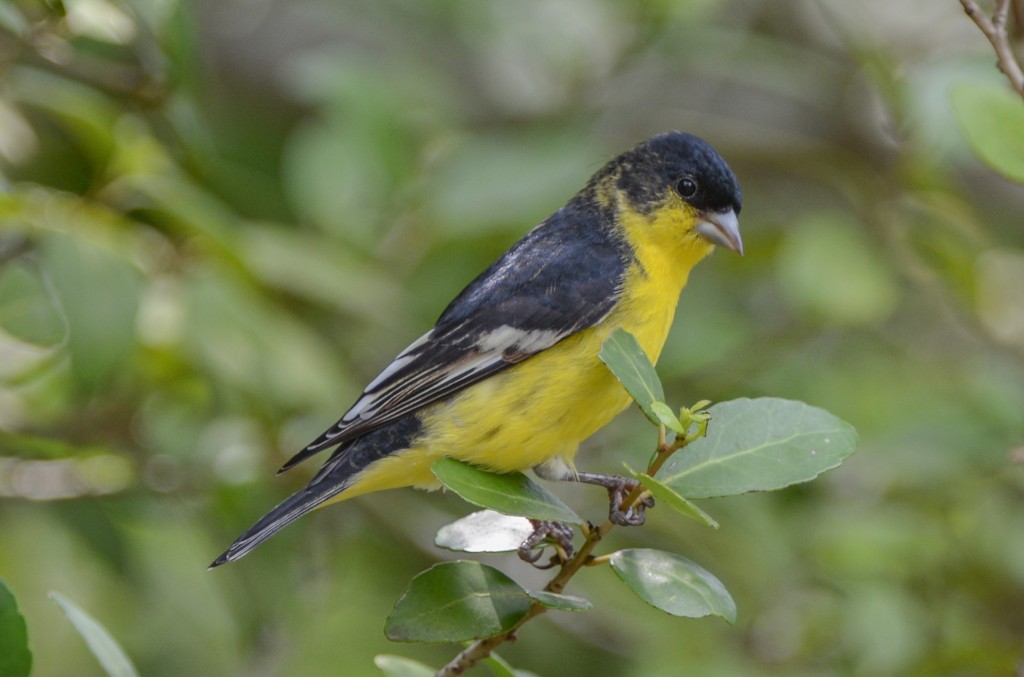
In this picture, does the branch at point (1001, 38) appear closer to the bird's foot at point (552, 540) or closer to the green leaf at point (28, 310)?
the bird's foot at point (552, 540)

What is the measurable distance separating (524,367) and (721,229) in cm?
75

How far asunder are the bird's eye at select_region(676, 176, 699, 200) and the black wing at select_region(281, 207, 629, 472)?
0.28 metres

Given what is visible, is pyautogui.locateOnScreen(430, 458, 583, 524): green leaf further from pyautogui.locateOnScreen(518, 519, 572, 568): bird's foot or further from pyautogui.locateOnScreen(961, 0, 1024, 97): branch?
pyautogui.locateOnScreen(961, 0, 1024, 97): branch

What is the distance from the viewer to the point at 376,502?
424 centimetres

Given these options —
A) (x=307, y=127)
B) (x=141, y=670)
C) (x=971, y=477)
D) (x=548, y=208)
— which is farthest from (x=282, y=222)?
(x=971, y=477)

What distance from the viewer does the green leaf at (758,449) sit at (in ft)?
6.23

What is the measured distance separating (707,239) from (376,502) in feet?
5.30

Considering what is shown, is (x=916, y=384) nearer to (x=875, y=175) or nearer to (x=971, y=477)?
(x=971, y=477)

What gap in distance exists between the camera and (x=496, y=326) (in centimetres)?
300

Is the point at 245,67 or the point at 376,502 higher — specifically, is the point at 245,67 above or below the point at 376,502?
above

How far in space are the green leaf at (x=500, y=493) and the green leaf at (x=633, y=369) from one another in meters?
0.23

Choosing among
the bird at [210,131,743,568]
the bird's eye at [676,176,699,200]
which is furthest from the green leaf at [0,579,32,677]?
the bird's eye at [676,176,699,200]

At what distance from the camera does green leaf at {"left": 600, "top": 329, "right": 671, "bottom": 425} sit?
6.29 feet

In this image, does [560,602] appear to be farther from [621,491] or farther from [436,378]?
[436,378]
